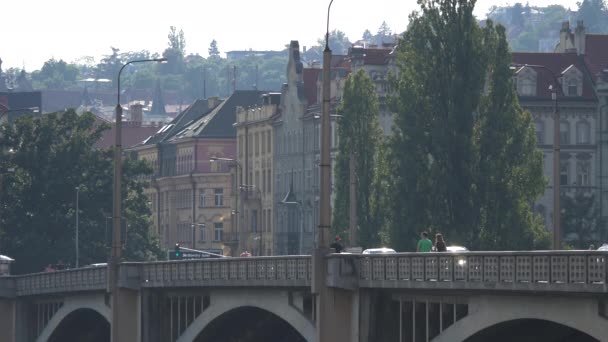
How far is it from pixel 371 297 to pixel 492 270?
27.0 feet

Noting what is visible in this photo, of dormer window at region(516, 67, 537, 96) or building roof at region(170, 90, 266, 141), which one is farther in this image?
building roof at region(170, 90, 266, 141)

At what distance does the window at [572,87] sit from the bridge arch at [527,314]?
90048mm

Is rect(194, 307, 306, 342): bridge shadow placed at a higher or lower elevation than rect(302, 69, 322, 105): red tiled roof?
lower

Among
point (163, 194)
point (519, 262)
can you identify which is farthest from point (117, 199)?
point (163, 194)

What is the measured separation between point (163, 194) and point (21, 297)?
341 ft

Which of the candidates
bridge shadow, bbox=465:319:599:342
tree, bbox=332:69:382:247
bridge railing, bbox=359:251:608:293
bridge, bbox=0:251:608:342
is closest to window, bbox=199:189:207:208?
tree, bbox=332:69:382:247

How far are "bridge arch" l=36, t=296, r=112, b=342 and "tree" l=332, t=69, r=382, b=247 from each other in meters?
22.0

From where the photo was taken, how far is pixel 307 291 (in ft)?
193

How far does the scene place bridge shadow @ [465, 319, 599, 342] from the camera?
45719mm

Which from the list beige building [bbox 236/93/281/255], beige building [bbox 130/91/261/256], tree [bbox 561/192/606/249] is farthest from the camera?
beige building [bbox 130/91/261/256]

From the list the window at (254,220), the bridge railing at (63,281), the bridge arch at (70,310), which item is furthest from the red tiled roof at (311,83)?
the bridge arch at (70,310)

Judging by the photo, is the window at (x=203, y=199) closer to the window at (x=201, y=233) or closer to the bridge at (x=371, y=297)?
the window at (x=201, y=233)

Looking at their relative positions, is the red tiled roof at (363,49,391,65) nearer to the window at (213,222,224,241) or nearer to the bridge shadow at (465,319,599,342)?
the window at (213,222,224,241)

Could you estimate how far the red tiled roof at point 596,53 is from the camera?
14050 cm
